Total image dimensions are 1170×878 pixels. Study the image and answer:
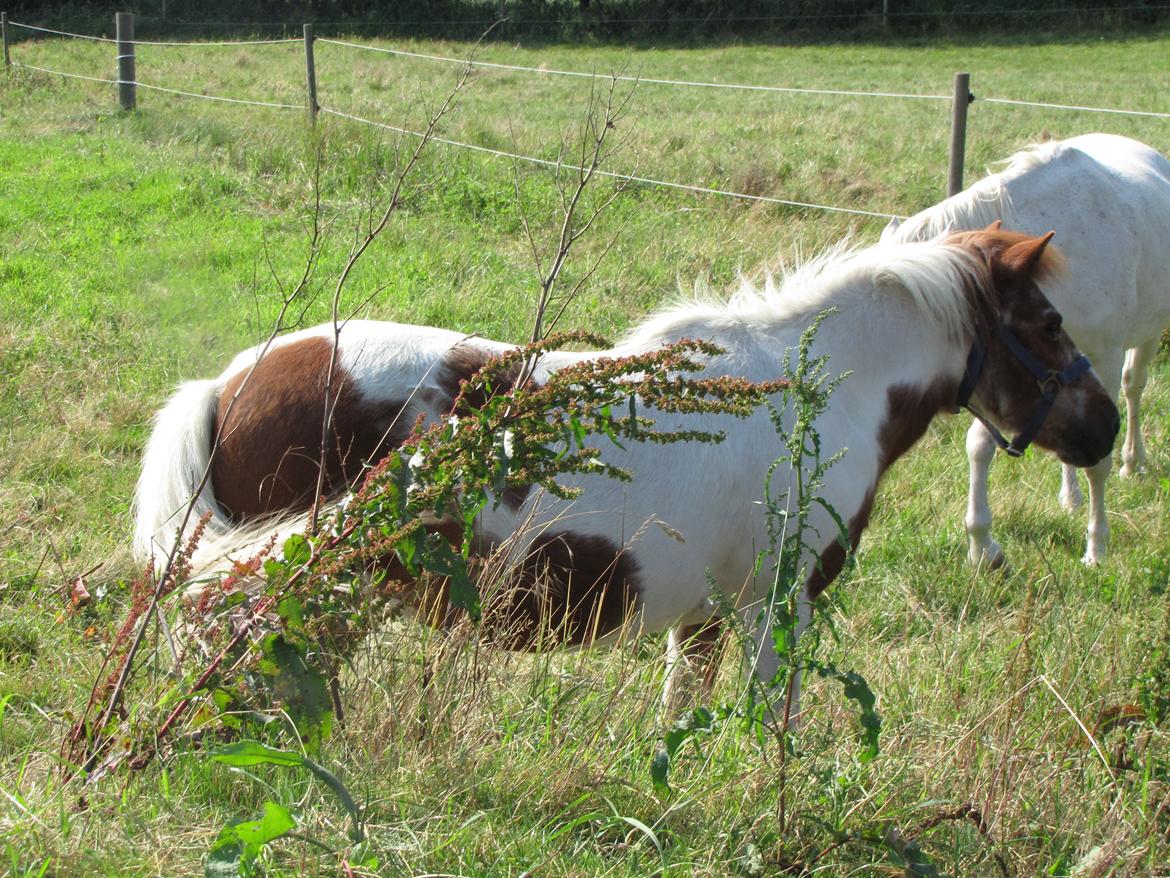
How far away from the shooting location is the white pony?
15.4 feet

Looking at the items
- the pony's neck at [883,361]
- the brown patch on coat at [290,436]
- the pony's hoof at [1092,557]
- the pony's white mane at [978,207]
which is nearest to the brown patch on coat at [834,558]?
the pony's neck at [883,361]

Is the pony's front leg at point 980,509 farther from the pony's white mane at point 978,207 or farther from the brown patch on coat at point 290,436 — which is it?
the brown patch on coat at point 290,436

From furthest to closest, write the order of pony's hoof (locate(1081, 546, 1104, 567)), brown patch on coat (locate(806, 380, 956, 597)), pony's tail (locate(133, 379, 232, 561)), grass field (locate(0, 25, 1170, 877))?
pony's hoof (locate(1081, 546, 1104, 567)) < brown patch on coat (locate(806, 380, 956, 597)) < pony's tail (locate(133, 379, 232, 561)) < grass field (locate(0, 25, 1170, 877))

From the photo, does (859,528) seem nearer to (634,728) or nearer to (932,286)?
(932,286)

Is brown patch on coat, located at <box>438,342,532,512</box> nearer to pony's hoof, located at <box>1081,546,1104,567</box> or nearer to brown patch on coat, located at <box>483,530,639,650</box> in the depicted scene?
brown patch on coat, located at <box>483,530,639,650</box>

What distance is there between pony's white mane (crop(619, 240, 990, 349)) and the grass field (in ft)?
1.31

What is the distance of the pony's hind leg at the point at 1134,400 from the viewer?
568 cm

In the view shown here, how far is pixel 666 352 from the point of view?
6.48 feet

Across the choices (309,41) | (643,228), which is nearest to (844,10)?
(309,41)

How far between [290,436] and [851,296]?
1752 millimetres

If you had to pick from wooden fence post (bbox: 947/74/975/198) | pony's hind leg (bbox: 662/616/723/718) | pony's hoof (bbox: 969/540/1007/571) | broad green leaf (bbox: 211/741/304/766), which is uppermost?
wooden fence post (bbox: 947/74/975/198)

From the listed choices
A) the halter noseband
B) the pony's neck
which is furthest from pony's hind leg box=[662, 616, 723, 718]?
the halter noseband

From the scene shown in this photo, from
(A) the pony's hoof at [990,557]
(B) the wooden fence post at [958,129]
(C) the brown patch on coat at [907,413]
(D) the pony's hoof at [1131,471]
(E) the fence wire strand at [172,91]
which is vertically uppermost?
(E) the fence wire strand at [172,91]

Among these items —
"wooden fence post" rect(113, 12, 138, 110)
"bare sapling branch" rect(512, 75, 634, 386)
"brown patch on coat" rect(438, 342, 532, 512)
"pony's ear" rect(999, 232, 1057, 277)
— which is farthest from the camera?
"wooden fence post" rect(113, 12, 138, 110)
